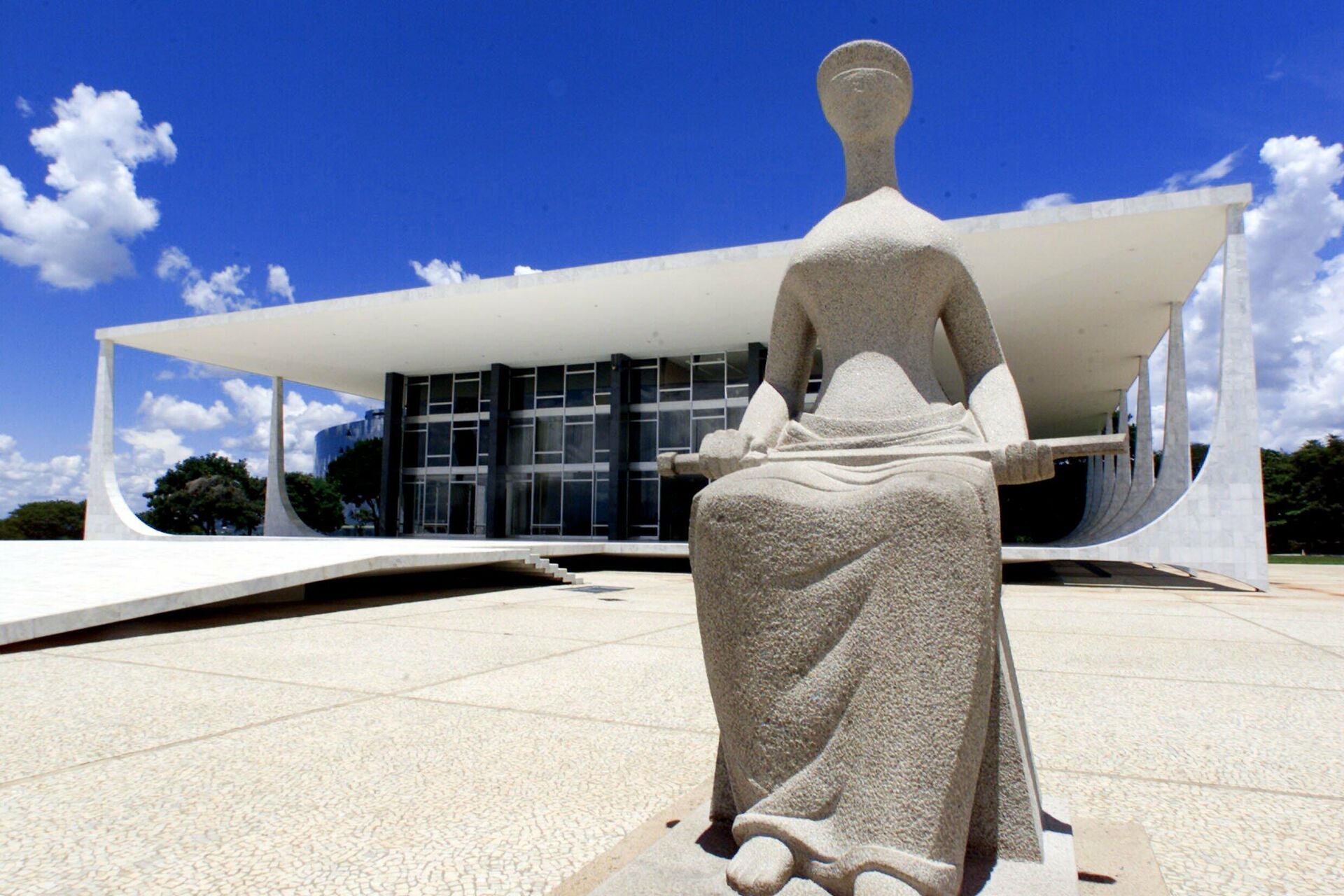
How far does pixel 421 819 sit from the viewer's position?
10.2ft

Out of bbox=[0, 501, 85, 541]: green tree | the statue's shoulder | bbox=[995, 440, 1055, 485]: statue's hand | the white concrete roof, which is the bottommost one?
bbox=[0, 501, 85, 541]: green tree

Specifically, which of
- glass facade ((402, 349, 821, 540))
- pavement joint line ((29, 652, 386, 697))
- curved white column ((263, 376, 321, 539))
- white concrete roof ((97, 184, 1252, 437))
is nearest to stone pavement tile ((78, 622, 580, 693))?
pavement joint line ((29, 652, 386, 697))

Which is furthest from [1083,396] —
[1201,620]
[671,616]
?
[671,616]

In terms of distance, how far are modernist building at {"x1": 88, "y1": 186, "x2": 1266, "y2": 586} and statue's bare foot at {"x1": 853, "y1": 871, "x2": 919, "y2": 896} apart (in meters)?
13.4

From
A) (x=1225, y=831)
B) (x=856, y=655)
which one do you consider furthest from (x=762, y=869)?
(x=1225, y=831)

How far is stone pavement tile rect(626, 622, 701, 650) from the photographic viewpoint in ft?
24.8

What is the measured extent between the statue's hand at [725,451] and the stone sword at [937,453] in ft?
0.07

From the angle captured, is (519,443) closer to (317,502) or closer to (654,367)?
(654,367)

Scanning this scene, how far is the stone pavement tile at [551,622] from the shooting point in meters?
8.38

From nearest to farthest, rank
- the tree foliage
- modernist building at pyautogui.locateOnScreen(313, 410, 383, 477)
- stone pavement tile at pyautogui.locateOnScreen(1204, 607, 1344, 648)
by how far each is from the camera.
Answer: stone pavement tile at pyautogui.locateOnScreen(1204, 607, 1344, 648) < the tree foliage < modernist building at pyautogui.locateOnScreen(313, 410, 383, 477)

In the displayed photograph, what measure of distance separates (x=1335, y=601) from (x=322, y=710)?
46.7 feet

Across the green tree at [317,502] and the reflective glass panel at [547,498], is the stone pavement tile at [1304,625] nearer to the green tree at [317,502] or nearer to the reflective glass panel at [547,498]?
the reflective glass panel at [547,498]

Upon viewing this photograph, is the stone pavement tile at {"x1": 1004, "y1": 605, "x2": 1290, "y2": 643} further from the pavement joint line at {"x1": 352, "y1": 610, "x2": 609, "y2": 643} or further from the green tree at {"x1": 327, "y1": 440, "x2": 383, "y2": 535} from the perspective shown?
the green tree at {"x1": 327, "y1": 440, "x2": 383, "y2": 535}

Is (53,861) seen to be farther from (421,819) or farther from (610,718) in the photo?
(610,718)
